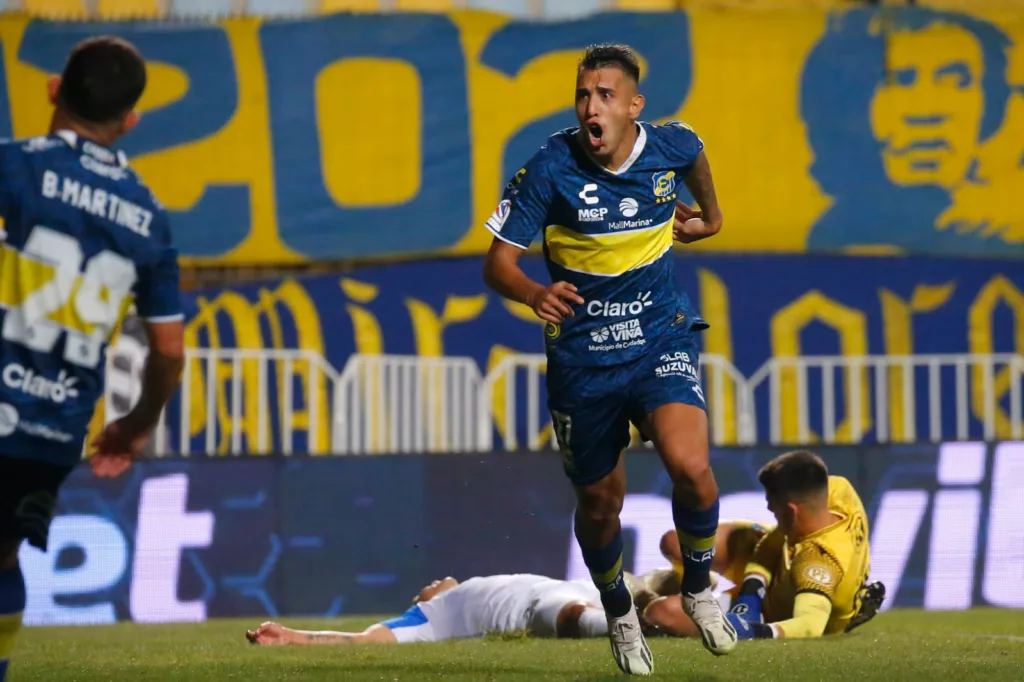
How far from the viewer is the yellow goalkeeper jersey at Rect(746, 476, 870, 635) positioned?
7.72 meters

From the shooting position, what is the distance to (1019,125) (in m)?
14.9

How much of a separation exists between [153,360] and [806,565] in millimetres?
4114

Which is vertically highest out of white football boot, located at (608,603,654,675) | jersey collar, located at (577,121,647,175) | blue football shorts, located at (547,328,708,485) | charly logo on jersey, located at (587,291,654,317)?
jersey collar, located at (577,121,647,175)

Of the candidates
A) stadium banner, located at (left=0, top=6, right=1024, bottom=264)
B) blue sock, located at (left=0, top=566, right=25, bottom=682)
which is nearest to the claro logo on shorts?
blue sock, located at (left=0, top=566, right=25, bottom=682)

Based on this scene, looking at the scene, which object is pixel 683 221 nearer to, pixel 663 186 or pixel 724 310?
pixel 663 186

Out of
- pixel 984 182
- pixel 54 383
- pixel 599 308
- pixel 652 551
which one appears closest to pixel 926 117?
pixel 984 182

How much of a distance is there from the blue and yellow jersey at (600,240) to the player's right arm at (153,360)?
Answer: 1.71 m

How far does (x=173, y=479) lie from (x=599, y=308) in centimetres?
500

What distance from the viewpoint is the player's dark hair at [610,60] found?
611cm

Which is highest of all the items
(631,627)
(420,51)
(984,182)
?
(420,51)

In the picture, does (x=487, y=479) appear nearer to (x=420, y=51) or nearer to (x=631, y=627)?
(x=631, y=627)

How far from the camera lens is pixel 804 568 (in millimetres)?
7711

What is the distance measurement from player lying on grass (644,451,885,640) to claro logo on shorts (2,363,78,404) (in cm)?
399

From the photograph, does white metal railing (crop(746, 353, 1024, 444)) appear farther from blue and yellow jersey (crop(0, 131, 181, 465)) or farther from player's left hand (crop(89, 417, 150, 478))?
blue and yellow jersey (crop(0, 131, 181, 465))
